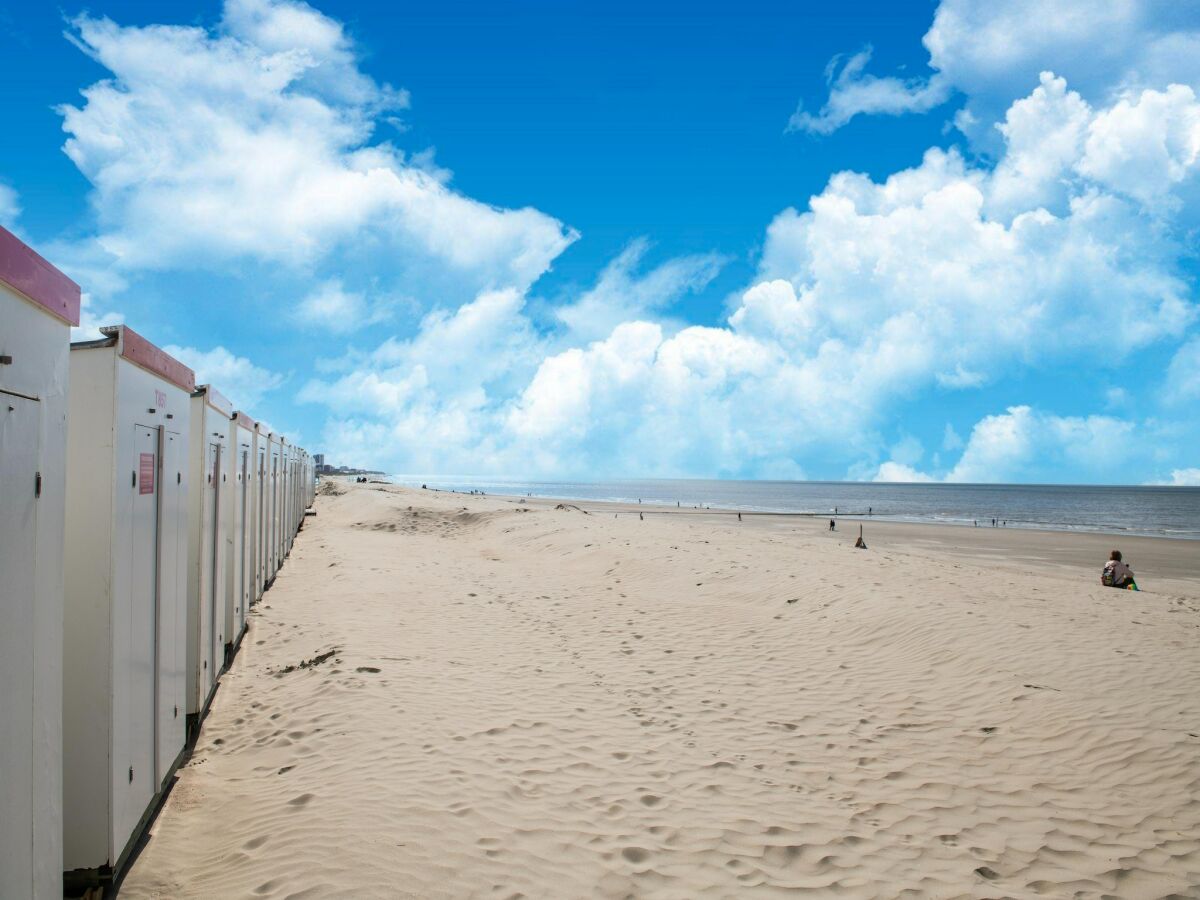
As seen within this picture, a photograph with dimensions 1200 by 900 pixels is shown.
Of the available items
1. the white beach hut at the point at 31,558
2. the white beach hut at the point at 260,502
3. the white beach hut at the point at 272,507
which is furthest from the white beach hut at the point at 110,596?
the white beach hut at the point at 272,507

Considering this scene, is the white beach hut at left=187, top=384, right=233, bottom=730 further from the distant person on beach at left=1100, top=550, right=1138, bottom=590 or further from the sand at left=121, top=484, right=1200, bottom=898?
the distant person on beach at left=1100, top=550, right=1138, bottom=590

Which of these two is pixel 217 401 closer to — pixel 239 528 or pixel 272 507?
pixel 239 528

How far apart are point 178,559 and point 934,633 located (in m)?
9.99

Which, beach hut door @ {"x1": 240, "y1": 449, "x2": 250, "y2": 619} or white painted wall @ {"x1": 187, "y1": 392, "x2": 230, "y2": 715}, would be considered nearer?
white painted wall @ {"x1": 187, "y1": 392, "x2": 230, "y2": 715}

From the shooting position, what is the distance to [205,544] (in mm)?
6180

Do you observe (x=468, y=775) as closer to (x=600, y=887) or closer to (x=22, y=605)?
(x=600, y=887)

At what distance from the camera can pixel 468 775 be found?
5.77m

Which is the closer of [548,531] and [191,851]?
[191,851]

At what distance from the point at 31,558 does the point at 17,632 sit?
0.94 ft

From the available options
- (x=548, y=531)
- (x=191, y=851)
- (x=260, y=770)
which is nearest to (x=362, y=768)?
(x=260, y=770)

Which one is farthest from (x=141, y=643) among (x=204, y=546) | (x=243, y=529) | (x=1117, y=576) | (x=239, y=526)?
(x=1117, y=576)

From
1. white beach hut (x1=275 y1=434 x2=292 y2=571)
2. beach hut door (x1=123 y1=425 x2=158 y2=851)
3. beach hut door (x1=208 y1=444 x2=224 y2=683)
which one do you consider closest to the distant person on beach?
beach hut door (x1=208 y1=444 x2=224 y2=683)

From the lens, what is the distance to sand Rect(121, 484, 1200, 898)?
4.68 meters

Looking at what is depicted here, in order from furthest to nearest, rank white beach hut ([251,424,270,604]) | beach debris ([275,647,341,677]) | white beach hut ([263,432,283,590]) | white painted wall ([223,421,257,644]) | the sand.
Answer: white beach hut ([263,432,283,590]) → white beach hut ([251,424,270,604]) → beach debris ([275,647,341,677]) → white painted wall ([223,421,257,644]) → the sand
